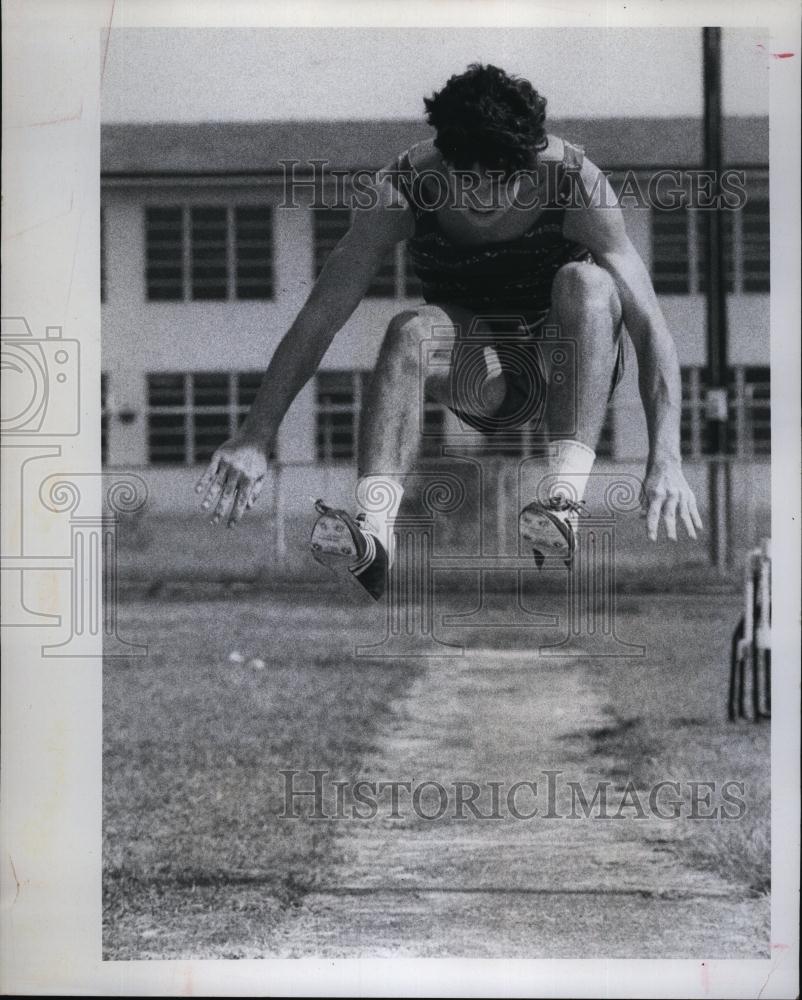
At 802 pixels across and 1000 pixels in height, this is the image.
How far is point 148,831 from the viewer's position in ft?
20.1

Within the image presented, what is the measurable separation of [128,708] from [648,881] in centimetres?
160

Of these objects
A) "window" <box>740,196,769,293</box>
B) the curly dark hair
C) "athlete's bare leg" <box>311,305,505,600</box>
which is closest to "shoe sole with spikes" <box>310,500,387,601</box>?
"athlete's bare leg" <box>311,305,505,600</box>

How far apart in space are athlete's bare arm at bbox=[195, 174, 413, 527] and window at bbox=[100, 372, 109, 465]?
29 centimetres

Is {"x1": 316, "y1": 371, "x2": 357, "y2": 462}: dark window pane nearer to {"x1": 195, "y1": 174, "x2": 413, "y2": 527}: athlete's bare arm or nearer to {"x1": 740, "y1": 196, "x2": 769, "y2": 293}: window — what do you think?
{"x1": 195, "y1": 174, "x2": 413, "y2": 527}: athlete's bare arm

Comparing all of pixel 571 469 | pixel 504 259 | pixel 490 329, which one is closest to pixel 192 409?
pixel 490 329

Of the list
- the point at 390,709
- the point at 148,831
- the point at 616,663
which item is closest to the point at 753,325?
the point at 616,663

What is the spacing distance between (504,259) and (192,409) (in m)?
1.02

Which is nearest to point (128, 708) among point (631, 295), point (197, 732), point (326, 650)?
point (197, 732)

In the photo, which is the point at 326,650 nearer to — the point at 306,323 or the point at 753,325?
the point at 306,323

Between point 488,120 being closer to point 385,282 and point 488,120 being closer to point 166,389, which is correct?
point 385,282

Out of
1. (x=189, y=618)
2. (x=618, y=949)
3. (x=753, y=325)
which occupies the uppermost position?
(x=753, y=325)

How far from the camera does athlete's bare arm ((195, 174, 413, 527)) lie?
20.1ft

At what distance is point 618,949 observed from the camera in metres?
6.05

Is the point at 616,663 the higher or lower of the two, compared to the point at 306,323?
lower
